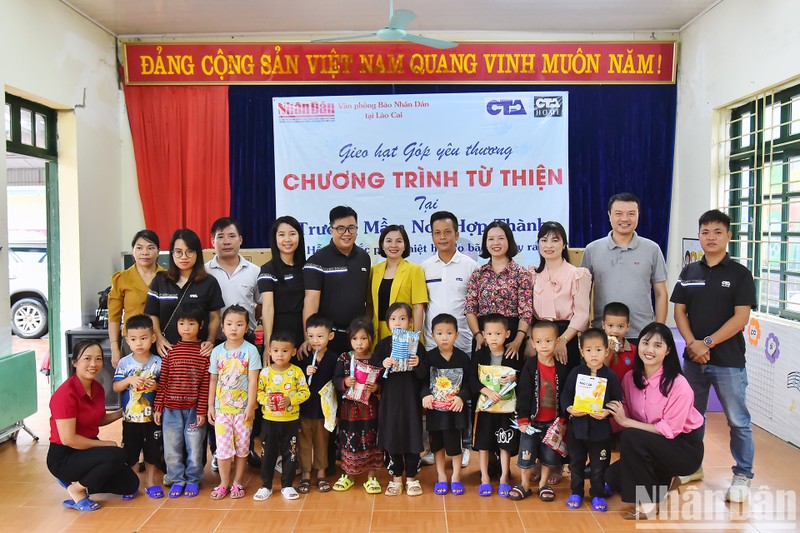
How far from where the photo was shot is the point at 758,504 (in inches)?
121

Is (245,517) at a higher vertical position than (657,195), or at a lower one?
lower

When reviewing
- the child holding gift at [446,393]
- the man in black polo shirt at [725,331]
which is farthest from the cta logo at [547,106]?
the child holding gift at [446,393]

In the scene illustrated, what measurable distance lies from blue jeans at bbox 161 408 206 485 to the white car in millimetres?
5069

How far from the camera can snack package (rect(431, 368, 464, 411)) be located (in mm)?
3150

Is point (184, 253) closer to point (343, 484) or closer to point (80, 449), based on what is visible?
point (80, 449)

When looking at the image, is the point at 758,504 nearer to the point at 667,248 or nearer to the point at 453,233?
the point at 453,233

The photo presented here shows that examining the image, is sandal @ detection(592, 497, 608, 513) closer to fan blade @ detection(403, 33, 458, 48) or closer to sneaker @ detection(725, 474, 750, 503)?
sneaker @ detection(725, 474, 750, 503)

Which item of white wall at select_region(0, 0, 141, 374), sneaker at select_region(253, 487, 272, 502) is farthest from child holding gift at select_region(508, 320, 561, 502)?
white wall at select_region(0, 0, 141, 374)

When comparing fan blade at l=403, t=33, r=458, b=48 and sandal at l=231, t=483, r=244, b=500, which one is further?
fan blade at l=403, t=33, r=458, b=48

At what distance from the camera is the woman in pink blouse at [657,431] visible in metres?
2.93

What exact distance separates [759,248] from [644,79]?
1.98m

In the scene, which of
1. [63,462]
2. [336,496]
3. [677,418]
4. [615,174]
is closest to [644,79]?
[615,174]

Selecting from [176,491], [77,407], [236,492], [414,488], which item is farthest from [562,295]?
[77,407]

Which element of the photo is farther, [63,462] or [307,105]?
[307,105]
